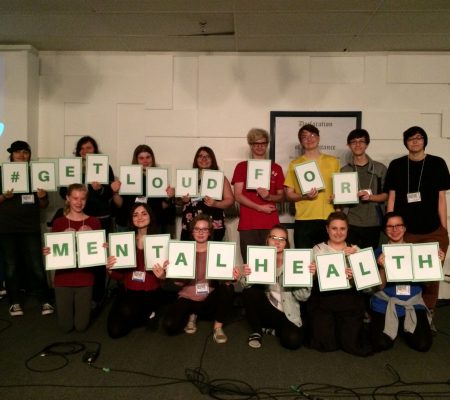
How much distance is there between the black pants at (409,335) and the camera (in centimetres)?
287

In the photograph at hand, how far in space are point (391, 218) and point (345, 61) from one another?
2.10m

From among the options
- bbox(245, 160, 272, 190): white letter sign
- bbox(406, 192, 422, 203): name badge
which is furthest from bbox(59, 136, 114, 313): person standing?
bbox(406, 192, 422, 203): name badge

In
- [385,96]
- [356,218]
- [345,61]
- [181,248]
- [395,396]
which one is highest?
[345,61]

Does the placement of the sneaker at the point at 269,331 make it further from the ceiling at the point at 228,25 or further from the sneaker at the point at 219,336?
the ceiling at the point at 228,25

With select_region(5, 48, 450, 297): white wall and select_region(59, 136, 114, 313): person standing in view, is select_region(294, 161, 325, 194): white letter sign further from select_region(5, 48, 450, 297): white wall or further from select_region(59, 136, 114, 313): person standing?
select_region(59, 136, 114, 313): person standing

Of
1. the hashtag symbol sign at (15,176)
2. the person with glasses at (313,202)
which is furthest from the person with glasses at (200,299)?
the hashtag symbol sign at (15,176)

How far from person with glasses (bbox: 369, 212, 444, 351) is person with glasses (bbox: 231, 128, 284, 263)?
1.00 meters

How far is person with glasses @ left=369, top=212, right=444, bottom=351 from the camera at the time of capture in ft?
9.51

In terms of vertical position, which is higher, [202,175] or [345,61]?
[345,61]

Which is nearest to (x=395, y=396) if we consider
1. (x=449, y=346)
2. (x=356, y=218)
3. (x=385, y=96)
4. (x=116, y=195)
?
(x=449, y=346)

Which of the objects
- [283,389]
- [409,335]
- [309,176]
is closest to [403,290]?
[409,335]

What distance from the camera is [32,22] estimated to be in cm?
367

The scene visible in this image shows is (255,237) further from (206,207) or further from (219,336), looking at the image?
(219,336)

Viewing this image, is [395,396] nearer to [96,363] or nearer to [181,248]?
[181,248]
